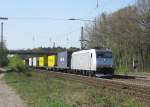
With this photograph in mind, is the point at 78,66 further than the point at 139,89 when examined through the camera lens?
Yes

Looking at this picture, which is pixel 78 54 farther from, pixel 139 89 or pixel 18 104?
pixel 18 104

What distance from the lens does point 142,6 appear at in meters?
76.2

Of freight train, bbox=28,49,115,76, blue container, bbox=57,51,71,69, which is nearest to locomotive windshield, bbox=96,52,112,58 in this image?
freight train, bbox=28,49,115,76

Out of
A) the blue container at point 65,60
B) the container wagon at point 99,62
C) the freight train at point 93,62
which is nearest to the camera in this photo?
the container wagon at point 99,62

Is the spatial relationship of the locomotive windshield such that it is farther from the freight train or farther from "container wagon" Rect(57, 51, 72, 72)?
"container wagon" Rect(57, 51, 72, 72)

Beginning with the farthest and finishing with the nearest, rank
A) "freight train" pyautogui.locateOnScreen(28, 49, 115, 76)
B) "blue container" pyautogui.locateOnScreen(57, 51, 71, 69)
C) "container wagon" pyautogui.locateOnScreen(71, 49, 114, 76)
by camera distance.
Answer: "blue container" pyautogui.locateOnScreen(57, 51, 71, 69) < "freight train" pyautogui.locateOnScreen(28, 49, 115, 76) < "container wagon" pyautogui.locateOnScreen(71, 49, 114, 76)

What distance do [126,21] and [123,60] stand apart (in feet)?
35.4

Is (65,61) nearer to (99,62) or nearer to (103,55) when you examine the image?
(103,55)

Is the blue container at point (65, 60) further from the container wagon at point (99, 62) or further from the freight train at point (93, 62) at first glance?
the container wagon at point (99, 62)

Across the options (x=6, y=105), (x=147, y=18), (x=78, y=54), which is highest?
(x=147, y=18)

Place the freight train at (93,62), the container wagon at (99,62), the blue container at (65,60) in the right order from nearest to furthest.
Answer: the container wagon at (99,62), the freight train at (93,62), the blue container at (65,60)

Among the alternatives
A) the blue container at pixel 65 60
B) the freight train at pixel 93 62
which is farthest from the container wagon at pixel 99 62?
the blue container at pixel 65 60

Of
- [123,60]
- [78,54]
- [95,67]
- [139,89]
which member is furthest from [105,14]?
[139,89]

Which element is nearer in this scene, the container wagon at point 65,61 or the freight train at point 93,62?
the freight train at point 93,62
